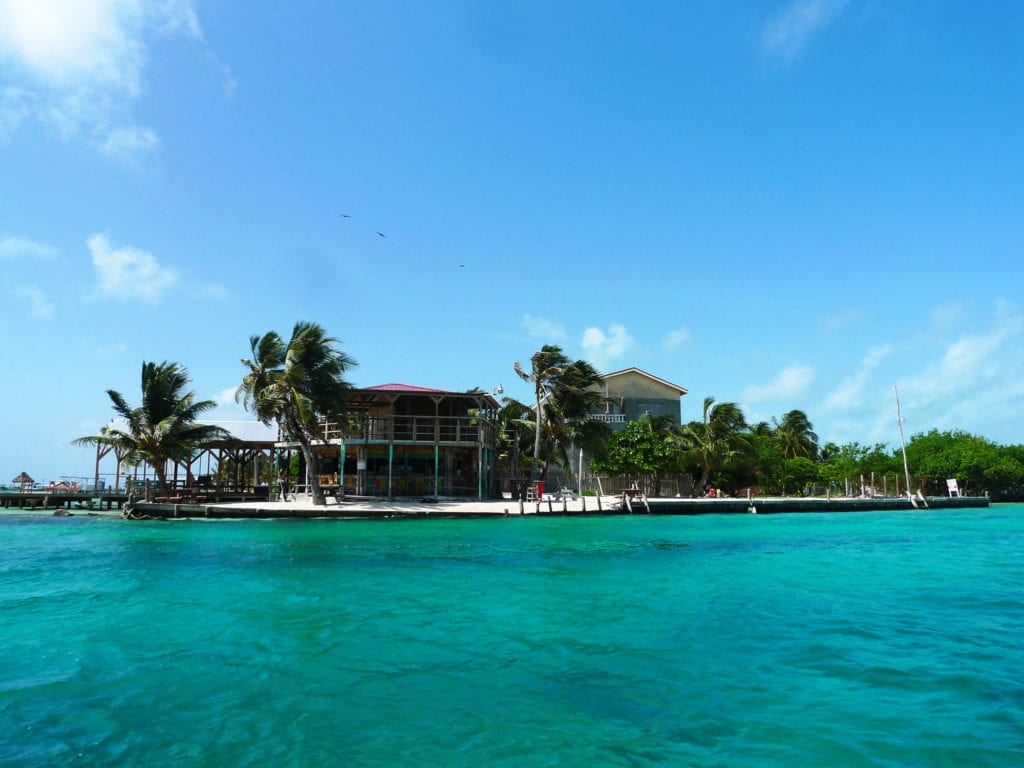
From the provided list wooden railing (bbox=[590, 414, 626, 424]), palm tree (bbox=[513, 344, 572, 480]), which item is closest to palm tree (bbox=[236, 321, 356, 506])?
palm tree (bbox=[513, 344, 572, 480])

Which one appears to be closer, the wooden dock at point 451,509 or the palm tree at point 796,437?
the wooden dock at point 451,509

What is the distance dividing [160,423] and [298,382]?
6.86 meters

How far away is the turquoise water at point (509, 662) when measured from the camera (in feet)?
17.8

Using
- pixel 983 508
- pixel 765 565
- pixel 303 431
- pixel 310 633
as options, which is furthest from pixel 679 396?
pixel 310 633

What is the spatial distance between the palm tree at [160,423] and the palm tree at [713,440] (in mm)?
29238

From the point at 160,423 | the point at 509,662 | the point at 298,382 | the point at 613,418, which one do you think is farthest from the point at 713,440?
the point at 509,662

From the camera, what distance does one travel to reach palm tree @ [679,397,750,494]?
4562cm

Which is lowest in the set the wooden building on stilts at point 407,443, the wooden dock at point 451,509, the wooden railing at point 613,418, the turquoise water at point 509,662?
the turquoise water at point 509,662

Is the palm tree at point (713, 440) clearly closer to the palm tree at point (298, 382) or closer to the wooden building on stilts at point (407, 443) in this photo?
the wooden building on stilts at point (407, 443)

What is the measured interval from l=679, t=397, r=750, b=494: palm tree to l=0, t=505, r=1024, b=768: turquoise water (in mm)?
28820

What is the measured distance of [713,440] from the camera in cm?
4581

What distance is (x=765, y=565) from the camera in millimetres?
16047

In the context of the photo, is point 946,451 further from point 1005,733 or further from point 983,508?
point 1005,733

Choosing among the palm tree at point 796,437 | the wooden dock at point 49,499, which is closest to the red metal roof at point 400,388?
the wooden dock at point 49,499
